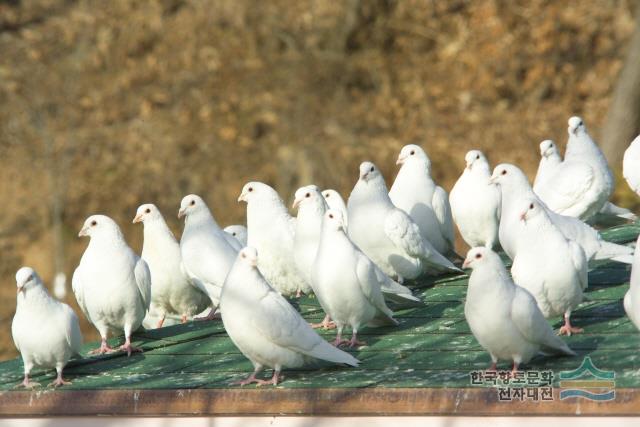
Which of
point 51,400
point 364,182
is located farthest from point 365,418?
point 364,182

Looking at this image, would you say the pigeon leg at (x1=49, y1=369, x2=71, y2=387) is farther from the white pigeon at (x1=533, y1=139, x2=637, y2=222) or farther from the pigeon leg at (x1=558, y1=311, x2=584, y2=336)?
the white pigeon at (x1=533, y1=139, x2=637, y2=222)

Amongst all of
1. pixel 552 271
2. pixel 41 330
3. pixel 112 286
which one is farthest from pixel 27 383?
pixel 552 271

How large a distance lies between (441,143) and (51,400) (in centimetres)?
1639

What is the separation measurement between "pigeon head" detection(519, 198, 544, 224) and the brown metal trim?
6.27ft

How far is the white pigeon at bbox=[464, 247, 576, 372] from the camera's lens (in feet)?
22.5

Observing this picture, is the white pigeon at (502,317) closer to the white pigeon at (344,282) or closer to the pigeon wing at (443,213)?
the white pigeon at (344,282)

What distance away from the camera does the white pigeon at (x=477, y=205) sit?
1041 cm

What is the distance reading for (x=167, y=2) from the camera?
80.8 ft

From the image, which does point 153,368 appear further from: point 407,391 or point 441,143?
point 441,143

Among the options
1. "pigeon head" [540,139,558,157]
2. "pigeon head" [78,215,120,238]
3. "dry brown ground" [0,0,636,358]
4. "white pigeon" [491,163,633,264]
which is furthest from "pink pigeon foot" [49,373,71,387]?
"dry brown ground" [0,0,636,358]

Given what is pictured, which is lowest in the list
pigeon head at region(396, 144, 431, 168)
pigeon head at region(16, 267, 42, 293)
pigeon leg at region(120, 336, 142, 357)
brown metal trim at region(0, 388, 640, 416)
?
brown metal trim at region(0, 388, 640, 416)

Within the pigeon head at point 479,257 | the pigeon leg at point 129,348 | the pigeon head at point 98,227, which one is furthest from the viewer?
the pigeon head at point 98,227

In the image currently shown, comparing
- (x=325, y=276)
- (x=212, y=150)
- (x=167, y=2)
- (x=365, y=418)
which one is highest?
(x=167, y=2)

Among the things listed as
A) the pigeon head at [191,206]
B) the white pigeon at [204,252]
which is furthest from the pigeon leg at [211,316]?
the pigeon head at [191,206]
